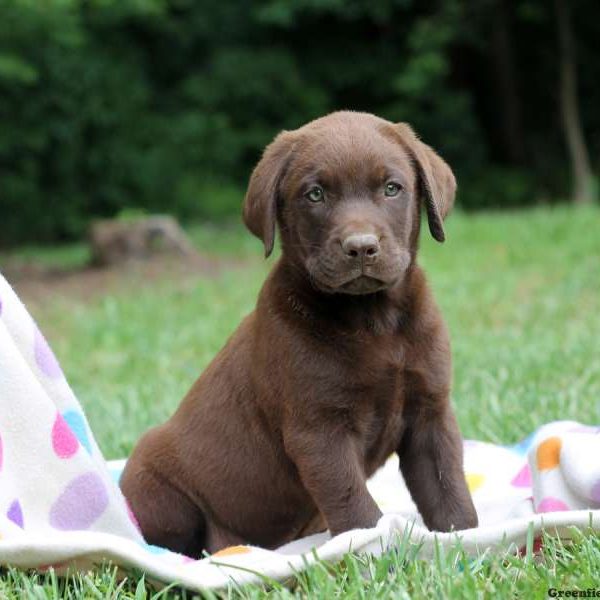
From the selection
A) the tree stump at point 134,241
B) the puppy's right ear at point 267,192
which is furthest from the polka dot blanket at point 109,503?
the tree stump at point 134,241

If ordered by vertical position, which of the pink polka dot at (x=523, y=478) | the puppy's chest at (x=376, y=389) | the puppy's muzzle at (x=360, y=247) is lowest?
the pink polka dot at (x=523, y=478)

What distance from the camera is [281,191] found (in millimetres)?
2896

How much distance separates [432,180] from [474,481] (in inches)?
45.7

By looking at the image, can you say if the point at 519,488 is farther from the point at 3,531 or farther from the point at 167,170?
the point at 167,170

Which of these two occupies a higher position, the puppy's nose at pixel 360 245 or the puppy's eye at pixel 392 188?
the puppy's eye at pixel 392 188

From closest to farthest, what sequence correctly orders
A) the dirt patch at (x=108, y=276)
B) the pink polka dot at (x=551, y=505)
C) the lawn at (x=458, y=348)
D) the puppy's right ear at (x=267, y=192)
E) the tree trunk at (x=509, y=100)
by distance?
the lawn at (x=458, y=348), the puppy's right ear at (x=267, y=192), the pink polka dot at (x=551, y=505), the dirt patch at (x=108, y=276), the tree trunk at (x=509, y=100)

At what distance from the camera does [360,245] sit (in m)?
2.60

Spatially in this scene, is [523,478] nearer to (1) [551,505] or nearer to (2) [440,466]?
(1) [551,505]

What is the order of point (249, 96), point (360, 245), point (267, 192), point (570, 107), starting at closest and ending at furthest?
point (360, 245) → point (267, 192) → point (570, 107) → point (249, 96)

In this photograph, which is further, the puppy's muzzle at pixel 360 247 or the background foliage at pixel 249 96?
the background foliage at pixel 249 96

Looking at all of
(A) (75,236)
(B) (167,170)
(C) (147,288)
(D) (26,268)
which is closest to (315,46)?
(B) (167,170)

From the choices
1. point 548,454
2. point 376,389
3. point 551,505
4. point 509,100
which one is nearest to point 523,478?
point 548,454

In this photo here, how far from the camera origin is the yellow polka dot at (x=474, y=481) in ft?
11.6

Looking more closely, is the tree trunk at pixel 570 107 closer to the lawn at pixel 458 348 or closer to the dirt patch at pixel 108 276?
the lawn at pixel 458 348
